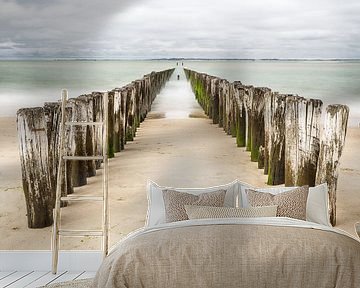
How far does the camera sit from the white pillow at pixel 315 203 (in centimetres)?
358

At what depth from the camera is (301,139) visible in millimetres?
4270

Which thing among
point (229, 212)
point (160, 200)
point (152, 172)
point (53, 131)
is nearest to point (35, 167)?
point (53, 131)

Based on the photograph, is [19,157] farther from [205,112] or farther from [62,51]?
[205,112]

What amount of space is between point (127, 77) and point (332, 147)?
4.75ft

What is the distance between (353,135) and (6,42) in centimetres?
223

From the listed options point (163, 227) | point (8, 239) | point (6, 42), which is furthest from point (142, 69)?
point (163, 227)

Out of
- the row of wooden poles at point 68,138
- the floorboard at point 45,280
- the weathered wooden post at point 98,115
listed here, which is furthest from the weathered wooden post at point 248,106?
the floorboard at point 45,280

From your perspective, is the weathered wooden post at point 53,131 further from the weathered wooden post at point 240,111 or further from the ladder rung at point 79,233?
the weathered wooden post at point 240,111

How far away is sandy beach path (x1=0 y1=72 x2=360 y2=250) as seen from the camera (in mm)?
4375

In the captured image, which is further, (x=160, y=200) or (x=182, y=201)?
(x=160, y=200)

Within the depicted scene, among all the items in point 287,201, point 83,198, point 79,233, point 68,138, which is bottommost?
point 79,233

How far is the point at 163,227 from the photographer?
3.02 meters

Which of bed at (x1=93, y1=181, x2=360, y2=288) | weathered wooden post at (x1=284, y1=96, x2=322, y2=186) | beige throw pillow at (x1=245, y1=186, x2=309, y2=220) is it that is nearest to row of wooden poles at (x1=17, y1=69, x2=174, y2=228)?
weathered wooden post at (x1=284, y1=96, x2=322, y2=186)

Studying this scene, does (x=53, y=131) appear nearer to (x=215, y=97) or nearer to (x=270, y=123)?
(x=215, y=97)
